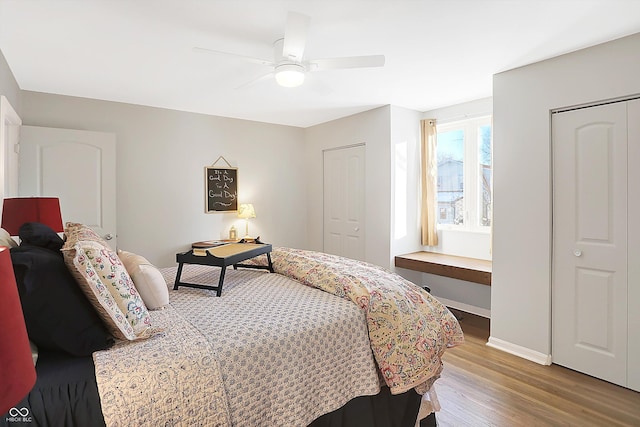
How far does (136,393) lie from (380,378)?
3.69 ft

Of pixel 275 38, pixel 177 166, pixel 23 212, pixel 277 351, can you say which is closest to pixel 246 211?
pixel 177 166

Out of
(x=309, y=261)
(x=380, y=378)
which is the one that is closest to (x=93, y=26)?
(x=309, y=261)

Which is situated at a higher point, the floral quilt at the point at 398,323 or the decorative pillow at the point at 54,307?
the decorative pillow at the point at 54,307

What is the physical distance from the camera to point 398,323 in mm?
1771

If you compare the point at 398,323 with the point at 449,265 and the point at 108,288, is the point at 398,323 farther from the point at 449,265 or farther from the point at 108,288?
the point at 449,265

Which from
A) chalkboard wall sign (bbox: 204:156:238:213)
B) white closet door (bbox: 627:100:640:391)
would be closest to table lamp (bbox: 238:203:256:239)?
chalkboard wall sign (bbox: 204:156:238:213)

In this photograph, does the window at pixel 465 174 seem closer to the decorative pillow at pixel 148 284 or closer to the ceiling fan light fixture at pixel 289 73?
the ceiling fan light fixture at pixel 289 73

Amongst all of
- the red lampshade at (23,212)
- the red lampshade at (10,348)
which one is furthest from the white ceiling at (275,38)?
the red lampshade at (10,348)

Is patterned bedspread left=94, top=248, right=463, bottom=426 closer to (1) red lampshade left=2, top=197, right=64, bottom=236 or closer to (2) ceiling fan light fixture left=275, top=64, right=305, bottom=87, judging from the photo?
(1) red lampshade left=2, top=197, right=64, bottom=236

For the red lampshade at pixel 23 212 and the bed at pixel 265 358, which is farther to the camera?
the red lampshade at pixel 23 212

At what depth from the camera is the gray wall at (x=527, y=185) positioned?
2.73m

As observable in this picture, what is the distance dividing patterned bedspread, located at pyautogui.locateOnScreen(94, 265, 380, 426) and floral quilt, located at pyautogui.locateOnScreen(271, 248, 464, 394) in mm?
70

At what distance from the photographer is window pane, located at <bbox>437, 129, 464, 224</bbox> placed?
4.30 metres

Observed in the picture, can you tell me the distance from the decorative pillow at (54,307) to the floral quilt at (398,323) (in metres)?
1.14
